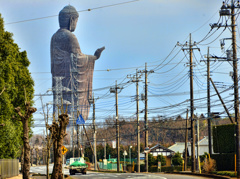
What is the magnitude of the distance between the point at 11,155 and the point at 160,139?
112106 millimetres

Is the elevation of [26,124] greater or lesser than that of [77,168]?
greater

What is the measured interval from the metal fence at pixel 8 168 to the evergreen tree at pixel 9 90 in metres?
0.81

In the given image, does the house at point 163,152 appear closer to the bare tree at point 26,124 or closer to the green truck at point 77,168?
the green truck at point 77,168

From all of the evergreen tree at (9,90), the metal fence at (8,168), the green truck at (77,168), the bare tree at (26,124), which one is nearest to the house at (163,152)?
the green truck at (77,168)

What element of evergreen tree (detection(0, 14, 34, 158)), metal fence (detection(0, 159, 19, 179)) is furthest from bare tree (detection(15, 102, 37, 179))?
metal fence (detection(0, 159, 19, 179))

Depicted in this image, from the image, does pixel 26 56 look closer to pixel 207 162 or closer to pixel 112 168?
pixel 207 162

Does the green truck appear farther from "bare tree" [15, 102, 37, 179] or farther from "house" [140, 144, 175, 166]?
"house" [140, 144, 175, 166]

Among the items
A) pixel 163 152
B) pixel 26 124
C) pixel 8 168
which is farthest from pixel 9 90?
pixel 163 152

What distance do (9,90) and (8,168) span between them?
11.0 meters

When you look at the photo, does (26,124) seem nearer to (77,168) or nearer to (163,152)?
(77,168)

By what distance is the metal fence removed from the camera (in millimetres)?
46188

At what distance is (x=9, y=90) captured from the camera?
141ft

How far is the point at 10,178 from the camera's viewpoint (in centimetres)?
5016

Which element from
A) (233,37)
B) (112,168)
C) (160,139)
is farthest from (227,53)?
(160,139)
